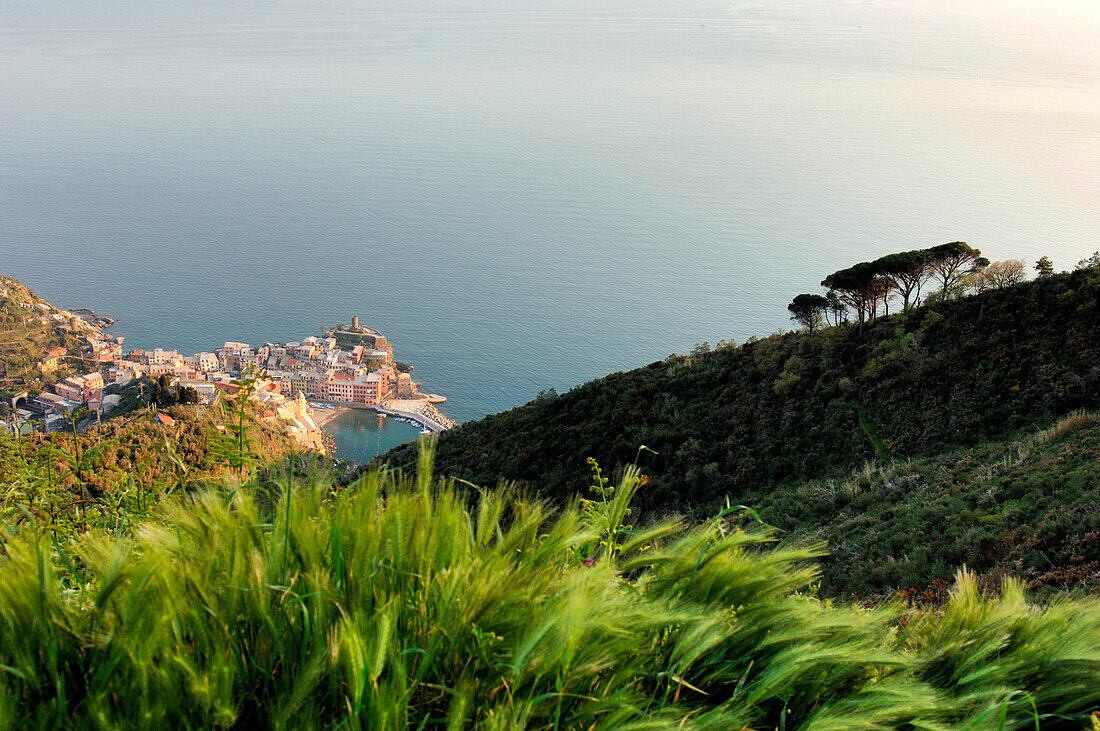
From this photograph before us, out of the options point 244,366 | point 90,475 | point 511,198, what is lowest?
point 244,366

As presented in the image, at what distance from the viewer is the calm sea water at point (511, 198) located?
59.6m

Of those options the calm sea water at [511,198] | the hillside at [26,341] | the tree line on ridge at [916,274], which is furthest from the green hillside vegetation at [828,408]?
the hillside at [26,341]

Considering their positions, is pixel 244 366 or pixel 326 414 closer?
pixel 244 366

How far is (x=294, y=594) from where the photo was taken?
4.35 ft

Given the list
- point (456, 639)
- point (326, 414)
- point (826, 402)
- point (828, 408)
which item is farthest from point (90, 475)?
point (326, 414)

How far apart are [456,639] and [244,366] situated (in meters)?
43.4

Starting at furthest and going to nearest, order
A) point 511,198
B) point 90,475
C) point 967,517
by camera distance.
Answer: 1. point 511,198
2. point 967,517
3. point 90,475

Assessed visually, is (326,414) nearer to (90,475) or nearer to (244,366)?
(244,366)

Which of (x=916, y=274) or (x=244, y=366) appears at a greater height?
(x=916, y=274)

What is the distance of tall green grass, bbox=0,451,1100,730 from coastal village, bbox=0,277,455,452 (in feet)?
122

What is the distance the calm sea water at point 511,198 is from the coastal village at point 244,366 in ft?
9.49

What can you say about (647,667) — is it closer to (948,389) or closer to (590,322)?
(948,389)

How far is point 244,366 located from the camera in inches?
1624

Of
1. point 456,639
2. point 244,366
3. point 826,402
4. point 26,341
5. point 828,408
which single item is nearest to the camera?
point 456,639
